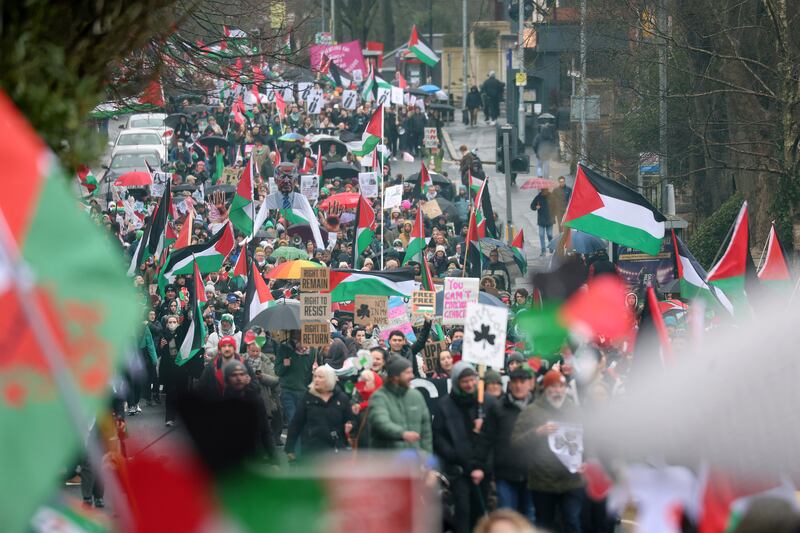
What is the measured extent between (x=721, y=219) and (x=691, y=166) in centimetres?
330

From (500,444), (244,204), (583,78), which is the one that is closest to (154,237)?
(244,204)

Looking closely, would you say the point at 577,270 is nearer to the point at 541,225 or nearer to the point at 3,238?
the point at 3,238

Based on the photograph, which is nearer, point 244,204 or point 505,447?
point 505,447

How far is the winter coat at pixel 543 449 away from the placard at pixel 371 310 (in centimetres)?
613

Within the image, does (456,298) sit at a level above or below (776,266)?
below

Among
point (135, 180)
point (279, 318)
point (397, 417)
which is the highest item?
point (135, 180)

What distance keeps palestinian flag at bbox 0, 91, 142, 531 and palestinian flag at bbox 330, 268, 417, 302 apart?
11551 mm

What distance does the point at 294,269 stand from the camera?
65.8 feet

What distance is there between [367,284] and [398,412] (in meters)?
6.63

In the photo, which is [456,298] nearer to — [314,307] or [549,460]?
[314,307]

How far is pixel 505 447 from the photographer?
32.6ft

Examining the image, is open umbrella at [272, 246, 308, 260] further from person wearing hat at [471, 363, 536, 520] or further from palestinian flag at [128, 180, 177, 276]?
person wearing hat at [471, 363, 536, 520]

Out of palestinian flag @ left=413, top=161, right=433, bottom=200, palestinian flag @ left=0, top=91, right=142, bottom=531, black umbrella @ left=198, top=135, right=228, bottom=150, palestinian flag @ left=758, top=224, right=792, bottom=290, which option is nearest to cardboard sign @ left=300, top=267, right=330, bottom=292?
palestinian flag @ left=758, top=224, right=792, bottom=290

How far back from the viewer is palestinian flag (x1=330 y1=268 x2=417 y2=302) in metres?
16.4
